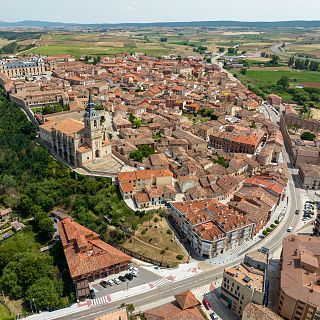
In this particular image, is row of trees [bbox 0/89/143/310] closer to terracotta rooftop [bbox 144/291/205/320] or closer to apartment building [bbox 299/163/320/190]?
terracotta rooftop [bbox 144/291/205/320]

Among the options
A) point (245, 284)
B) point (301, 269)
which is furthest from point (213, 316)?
point (301, 269)

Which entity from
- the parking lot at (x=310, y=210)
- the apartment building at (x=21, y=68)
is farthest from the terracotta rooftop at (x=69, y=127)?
the apartment building at (x=21, y=68)

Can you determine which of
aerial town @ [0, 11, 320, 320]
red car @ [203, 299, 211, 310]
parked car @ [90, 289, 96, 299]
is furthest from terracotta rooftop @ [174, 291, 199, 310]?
parked car @ [90, 289, 96, 299]

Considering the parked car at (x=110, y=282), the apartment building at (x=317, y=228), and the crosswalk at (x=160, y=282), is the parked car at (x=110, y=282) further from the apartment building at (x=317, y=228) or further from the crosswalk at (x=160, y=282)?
the apartment building at (x=317, y=228)

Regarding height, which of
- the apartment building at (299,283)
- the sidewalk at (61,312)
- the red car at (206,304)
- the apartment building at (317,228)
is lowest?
the sidewalk at (61,312)

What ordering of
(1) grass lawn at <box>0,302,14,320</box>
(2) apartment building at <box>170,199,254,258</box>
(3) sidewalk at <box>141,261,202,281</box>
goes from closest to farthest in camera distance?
(1) grass lawn at <box>0,302,14,320</box>, (3) sidewalk at <box>141,261,202,281</box>, (2) apartment building at <box>170,199,254,258</box>

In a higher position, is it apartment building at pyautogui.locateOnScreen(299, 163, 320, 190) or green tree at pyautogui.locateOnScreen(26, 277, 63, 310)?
apartment building at pyautogui.locateOnScreen(299, 163, 320, 190)

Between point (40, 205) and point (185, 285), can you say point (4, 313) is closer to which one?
point (185, 285)
